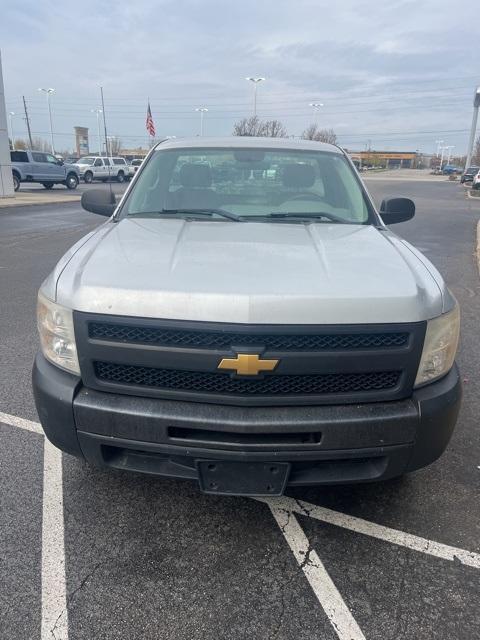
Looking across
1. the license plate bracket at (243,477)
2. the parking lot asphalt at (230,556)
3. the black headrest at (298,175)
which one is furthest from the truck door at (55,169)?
the license plate bracket at (243,477)

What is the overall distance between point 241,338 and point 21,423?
2154mm

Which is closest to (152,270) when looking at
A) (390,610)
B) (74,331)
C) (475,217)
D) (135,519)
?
(74,331)

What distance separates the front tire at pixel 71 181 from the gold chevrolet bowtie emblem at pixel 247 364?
30042 millimetres

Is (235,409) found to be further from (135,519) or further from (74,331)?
(135,519)

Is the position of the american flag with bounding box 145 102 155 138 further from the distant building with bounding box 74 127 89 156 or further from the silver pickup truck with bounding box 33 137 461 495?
the distant building with bounding box 74 127 89 156

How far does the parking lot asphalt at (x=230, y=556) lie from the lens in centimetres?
209

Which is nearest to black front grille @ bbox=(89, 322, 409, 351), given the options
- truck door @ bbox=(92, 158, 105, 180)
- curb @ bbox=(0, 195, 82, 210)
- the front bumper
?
the front bumper

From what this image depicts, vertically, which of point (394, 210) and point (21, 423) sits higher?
point (394, 210)

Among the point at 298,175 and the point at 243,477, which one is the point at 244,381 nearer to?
the point at 243,477

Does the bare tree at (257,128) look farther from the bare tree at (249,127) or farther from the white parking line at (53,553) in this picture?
the white parking line at (53,553)

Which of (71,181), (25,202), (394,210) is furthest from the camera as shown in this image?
(71,181)

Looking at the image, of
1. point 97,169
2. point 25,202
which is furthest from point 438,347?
point 97,169

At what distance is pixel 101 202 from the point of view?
3990mm

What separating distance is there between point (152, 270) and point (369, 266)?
1.01m
